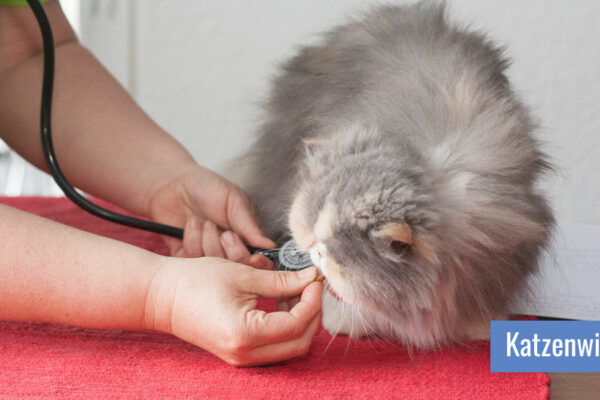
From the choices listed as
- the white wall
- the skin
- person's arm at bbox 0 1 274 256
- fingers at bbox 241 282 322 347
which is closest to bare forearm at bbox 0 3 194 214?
person's arm at bbox 0 1 274 256

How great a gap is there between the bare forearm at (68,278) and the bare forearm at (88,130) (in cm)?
38

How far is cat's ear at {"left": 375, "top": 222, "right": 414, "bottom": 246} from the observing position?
662 mm

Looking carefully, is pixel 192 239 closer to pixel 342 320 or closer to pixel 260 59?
pixel 342 320

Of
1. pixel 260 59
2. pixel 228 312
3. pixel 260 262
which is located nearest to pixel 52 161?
pixel 260 262

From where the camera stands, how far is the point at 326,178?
2.49ft

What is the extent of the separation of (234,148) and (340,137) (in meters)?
1.22

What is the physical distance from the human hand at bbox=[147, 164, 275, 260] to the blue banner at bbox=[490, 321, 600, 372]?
38 centimetres

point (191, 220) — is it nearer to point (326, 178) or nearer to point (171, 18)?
point (326, 178)

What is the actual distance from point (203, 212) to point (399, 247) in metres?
0.47

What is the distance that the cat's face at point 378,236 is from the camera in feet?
2.22

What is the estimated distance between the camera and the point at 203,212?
3.51 ft

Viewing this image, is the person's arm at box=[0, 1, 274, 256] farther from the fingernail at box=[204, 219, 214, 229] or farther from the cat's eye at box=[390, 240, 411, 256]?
the cat's eye at box=[390, 240, 411, 256]

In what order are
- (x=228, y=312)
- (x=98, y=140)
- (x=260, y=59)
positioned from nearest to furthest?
(x=228, y=312)
(x=98, y=140)
(x=260, y=59)

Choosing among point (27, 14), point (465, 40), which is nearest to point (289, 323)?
point (465, 40)
